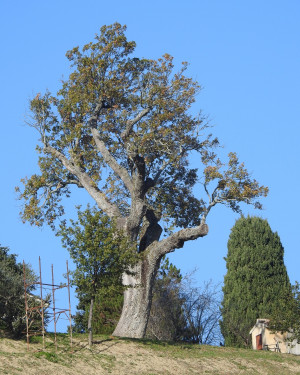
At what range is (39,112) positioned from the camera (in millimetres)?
43312

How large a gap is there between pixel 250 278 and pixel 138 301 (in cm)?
2050

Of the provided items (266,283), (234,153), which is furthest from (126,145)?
(266,283)

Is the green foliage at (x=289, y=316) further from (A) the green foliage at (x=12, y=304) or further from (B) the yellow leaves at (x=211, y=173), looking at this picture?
(A) the green foliage at (x=12, y=304)

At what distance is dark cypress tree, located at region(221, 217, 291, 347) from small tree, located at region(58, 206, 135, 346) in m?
20.6

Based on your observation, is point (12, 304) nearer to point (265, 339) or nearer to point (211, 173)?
point (211, 173)

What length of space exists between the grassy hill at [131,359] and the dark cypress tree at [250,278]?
13.8 m


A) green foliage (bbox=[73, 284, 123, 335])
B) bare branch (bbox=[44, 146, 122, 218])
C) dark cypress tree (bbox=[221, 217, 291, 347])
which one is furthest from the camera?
dark cypress tree (bbox=[221, 217, 291, 347])

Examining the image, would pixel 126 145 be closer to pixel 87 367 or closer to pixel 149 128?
pixel 149 128

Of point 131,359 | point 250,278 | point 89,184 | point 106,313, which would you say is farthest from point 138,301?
point 250,278

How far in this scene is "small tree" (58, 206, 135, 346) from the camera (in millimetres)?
32344

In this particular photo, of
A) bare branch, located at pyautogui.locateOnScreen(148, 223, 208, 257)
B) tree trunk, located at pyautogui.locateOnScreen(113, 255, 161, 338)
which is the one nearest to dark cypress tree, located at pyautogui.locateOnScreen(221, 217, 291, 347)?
tree trunk, located at pyautogui.locateOnScreen(113, 255, 161, 338)

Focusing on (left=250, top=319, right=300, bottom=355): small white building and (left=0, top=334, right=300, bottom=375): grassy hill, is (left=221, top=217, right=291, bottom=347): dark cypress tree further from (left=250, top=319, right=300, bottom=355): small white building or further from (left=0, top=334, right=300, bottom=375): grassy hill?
(left=0, top=334, right=300, bottom=375): grassy hill

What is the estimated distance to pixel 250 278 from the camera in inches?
2203

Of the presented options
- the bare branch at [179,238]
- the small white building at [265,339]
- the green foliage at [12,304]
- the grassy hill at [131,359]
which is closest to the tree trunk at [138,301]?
the bare branch at [179,238]
